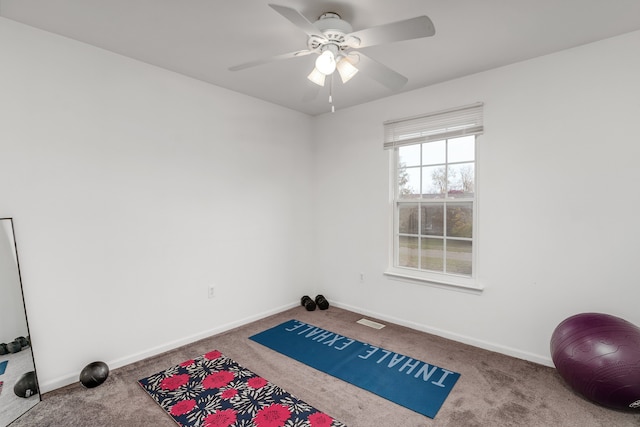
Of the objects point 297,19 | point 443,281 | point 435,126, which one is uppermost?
point 297,19

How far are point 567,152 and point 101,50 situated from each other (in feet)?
12.8

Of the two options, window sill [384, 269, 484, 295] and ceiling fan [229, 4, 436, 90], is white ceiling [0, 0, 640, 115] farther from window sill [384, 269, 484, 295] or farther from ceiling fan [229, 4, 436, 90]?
window sill [384, 269, 484, 295]

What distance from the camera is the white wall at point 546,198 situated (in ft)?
7.77

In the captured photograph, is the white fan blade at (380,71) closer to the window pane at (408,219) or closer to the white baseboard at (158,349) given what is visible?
the window pane at (408,219)

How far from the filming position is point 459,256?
322 cm

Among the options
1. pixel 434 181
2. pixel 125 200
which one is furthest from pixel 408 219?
pixel 125 200

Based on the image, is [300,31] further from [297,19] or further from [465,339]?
[465,339]

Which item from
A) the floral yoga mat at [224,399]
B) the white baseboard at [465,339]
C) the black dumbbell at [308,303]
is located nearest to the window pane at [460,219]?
the white baseboard at [465,339]

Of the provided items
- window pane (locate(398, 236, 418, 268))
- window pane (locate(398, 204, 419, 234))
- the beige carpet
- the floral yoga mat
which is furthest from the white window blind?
the floral yoga mat

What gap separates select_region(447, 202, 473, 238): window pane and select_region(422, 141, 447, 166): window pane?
1.60 ft

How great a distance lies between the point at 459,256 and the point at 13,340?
3732mm

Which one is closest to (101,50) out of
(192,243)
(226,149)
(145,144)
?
(145,144)

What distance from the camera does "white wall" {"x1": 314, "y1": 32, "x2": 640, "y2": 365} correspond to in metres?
2.37

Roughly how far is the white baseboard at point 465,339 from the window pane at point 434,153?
179 cm
